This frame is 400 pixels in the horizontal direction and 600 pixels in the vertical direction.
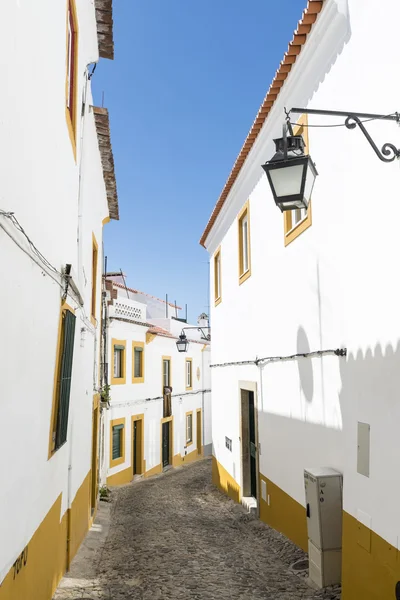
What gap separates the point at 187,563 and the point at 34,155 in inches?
199

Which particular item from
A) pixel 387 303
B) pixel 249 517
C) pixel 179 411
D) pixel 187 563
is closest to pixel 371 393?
pixel 387 303

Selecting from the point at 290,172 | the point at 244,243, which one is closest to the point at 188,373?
the point at 244,243

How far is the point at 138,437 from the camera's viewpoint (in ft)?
60.8

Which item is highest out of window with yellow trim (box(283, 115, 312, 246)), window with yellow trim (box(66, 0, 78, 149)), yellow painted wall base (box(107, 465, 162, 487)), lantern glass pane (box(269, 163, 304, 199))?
window with yellow trim (box(66, 0, 78, 149))

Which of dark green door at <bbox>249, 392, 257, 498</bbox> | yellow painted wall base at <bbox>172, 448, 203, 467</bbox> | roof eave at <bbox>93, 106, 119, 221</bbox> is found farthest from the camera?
yellow painted wall base at <bbox>172, 448, 203, 467</bbox>

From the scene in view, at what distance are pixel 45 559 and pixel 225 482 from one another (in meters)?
7.38

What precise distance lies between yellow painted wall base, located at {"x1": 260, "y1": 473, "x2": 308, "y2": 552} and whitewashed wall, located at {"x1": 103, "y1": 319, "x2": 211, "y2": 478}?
26.8ft

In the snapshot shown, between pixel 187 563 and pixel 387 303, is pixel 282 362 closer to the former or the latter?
pixel 187 563

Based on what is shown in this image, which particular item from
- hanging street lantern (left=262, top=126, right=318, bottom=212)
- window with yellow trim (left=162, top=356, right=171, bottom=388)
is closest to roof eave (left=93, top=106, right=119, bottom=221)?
hanging street lantern (left=262, top=126, right=318, bottom=212)

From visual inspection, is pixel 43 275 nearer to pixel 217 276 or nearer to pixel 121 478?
pixel 217 276

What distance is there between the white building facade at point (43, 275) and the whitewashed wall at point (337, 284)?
258 centimetres

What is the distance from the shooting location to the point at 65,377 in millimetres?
Result: 5062

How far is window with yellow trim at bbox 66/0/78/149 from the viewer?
202 inches

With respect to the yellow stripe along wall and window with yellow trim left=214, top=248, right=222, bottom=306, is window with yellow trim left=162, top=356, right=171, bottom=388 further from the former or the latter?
the yellow stripe along wall
